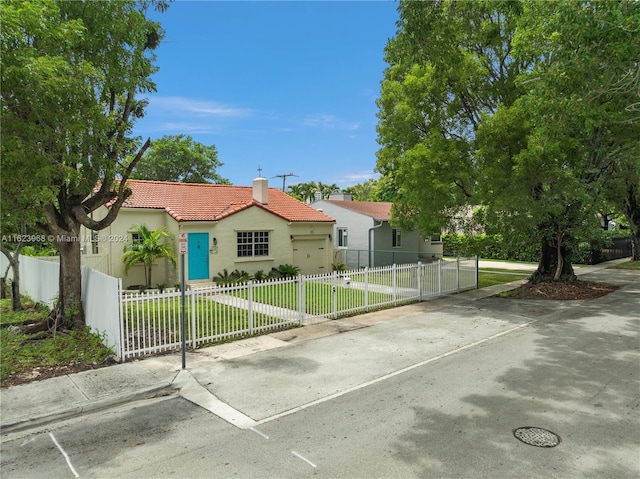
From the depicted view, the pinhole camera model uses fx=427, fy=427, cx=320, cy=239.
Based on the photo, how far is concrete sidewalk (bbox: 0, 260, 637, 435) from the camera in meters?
6.37

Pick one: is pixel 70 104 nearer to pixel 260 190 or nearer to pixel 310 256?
pixel 260 190

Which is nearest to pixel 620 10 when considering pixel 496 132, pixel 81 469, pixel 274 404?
pixel 496 132

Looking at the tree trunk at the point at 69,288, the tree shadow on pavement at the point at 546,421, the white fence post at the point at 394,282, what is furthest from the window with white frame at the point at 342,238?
the tree trunk at the point at 69,288

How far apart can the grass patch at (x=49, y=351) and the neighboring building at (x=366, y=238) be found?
679 inches

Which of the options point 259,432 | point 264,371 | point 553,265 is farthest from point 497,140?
point 259,432

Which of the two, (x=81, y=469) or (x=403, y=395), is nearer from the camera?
(x=81, y=469)

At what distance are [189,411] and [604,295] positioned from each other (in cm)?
1634

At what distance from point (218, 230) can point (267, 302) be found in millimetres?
8857

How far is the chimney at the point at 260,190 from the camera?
22094 mm

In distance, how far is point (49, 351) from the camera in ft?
28.6

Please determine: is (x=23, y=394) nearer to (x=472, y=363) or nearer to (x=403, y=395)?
(x=403, y=395)

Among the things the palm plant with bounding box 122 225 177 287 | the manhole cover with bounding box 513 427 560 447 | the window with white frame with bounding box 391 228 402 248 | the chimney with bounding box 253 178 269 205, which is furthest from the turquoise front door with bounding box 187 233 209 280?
the manhole cover with bounding box 513 427 560 447

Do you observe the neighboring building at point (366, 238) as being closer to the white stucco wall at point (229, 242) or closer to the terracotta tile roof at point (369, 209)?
the terracotta tile roof at point (369, 209)

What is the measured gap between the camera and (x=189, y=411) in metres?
6.33
